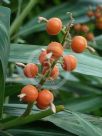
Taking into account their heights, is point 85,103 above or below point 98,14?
below

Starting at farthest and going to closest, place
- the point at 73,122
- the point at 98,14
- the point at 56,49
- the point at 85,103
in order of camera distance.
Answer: the point at 98,14 < the point at 85,103 < the point at 73,122 < the point at 56,49

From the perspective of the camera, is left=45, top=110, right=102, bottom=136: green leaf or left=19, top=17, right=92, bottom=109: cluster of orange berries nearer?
left=19, top=17, right=92, bottom=109: cluster of orange berries

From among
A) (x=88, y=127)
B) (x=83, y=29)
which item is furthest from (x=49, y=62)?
(x=83, y=29)

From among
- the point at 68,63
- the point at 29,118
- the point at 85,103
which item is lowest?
the point at 85,103

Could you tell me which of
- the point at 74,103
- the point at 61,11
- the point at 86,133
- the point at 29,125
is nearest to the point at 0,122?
the point at 29,125

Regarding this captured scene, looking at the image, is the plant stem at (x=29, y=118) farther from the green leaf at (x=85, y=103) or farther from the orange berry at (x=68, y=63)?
the green leaf at (x=85, y=103)

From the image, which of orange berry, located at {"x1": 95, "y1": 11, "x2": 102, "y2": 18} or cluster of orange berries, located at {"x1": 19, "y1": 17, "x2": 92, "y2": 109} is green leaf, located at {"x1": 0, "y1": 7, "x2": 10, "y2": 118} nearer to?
cluster of orange berries, located at {"x1": 19, "y1": 17, "x2": 92, "y2": 109}

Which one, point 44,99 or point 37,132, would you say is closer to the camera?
point 44,99

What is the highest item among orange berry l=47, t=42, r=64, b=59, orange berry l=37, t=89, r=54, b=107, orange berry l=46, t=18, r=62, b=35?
orange berry l=46, t=18, r=62, b=35

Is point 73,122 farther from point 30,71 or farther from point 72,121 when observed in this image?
point 30,71

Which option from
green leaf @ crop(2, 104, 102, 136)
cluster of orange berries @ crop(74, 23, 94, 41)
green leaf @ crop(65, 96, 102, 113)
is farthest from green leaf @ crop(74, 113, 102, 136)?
cluster of orange berries @ crop(74, 23, 94, 41)

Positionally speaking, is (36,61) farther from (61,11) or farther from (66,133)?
(61,11)
